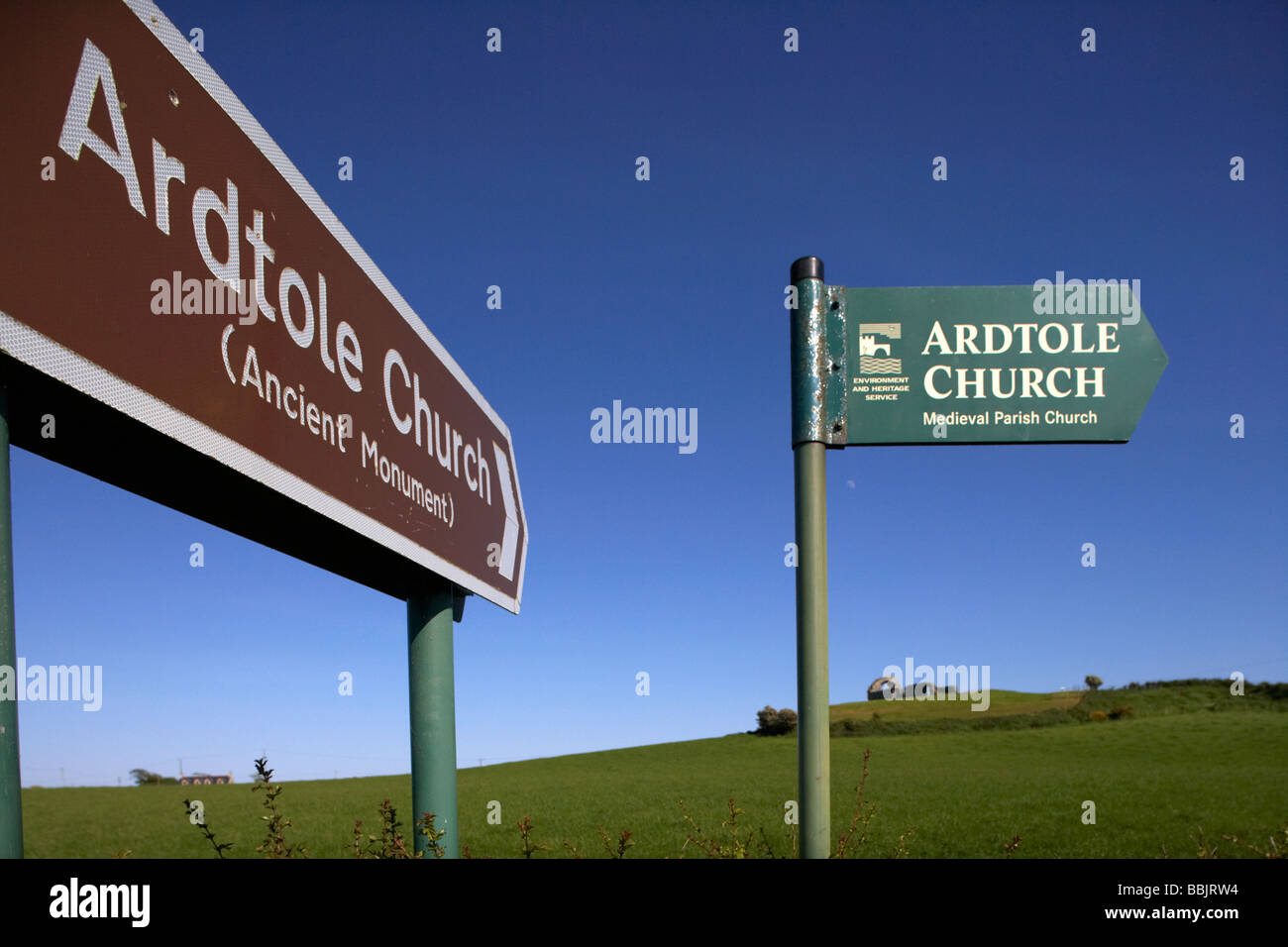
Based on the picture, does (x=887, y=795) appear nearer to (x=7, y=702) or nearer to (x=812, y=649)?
(x=812, y=649)

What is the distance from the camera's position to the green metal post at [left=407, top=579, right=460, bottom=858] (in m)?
3.92

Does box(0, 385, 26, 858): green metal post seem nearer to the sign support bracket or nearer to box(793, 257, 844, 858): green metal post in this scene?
the sign support bracket

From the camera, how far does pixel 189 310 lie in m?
2.12

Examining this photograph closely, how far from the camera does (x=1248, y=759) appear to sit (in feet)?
128

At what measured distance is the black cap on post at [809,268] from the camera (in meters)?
3.12

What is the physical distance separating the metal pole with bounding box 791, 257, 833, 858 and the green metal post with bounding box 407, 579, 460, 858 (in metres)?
1.78

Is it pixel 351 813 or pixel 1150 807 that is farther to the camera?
pixel 351 813

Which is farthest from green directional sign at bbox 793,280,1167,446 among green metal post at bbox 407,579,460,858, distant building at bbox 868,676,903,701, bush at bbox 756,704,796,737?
distant building at bbox 868,676,903,701

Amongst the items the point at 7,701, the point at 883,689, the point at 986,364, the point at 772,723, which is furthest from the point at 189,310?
the point at 883,689

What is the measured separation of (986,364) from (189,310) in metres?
2.49

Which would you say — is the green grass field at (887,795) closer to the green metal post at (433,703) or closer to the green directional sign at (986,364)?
the green metal post at (433,703)
